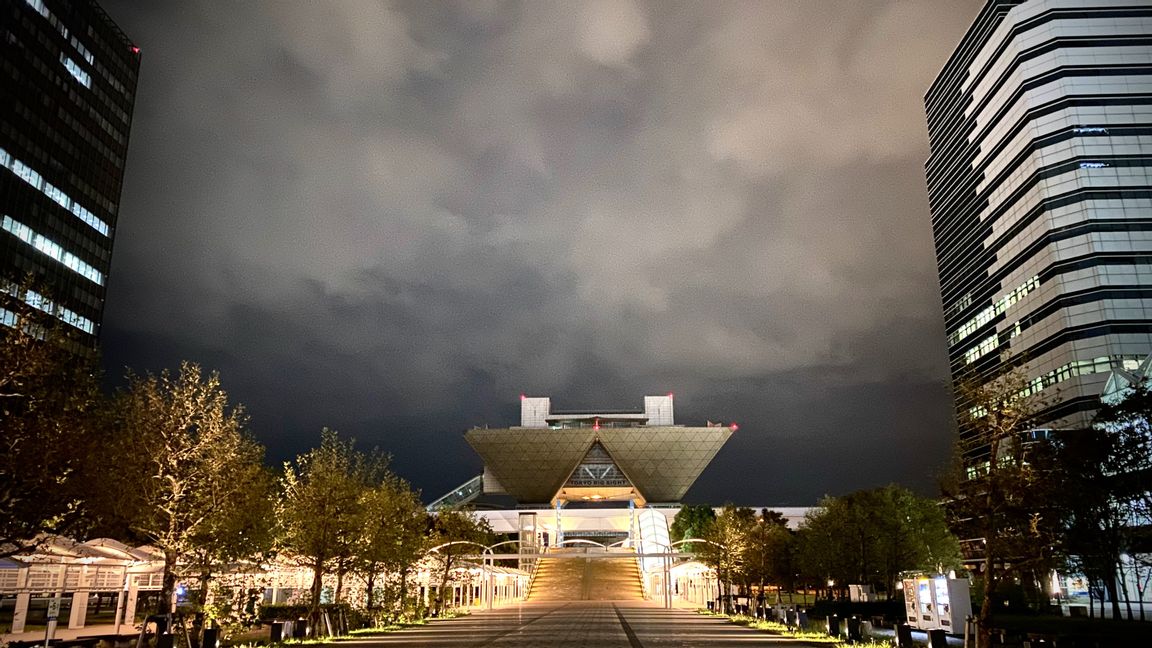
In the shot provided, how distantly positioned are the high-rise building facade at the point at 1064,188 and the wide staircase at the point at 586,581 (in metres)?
45.3

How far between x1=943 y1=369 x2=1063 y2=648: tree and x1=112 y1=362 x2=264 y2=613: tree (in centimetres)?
2102

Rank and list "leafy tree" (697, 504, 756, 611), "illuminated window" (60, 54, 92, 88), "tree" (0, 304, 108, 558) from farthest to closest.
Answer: "illuminated window" (60, 54, 92, 88)
"leafy tree" (697, 504, 756, 611)
"tree" (0, 304, 108, 558)

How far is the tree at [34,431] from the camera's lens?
19578mm

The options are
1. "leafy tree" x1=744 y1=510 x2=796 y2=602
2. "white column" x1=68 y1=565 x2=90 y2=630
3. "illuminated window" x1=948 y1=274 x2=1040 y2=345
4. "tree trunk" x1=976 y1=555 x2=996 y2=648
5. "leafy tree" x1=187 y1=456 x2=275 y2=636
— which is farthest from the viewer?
"illuminated window" x1=948 y1=274 x2=1040 y2=345

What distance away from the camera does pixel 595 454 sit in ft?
513

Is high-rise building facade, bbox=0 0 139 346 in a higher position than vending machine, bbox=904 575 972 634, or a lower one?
higher

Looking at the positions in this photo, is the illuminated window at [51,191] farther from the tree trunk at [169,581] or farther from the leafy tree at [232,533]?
the tree trunk at [169,581]

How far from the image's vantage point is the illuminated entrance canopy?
14950 centimetres

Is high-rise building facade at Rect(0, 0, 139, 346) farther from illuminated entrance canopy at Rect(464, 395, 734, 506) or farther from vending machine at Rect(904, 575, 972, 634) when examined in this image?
vending machine at Rect(904, 575, 972, 634)

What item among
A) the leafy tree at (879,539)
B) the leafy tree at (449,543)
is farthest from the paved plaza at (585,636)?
the leafy tree at (879,539)

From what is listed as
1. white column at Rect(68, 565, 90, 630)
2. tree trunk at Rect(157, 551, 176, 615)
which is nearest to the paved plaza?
tree trunk at Rect(157, 551, 176, 615)

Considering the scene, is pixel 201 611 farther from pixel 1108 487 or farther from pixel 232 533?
pixel 1108 487

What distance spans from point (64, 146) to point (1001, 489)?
113784mm

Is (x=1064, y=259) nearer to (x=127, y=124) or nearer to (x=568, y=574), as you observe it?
(x=568, y=574)
